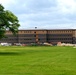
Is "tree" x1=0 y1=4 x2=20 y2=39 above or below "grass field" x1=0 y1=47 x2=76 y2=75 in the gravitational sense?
above

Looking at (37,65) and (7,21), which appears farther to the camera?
(7,21)

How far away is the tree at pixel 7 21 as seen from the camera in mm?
67194

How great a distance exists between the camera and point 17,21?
2783 inches

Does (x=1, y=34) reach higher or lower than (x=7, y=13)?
lower

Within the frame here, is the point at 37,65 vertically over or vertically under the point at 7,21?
under

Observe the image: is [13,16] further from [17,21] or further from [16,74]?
[16,74]

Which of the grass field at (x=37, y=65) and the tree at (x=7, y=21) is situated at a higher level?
the tree at (x=7, y=21)

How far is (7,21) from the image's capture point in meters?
68.0

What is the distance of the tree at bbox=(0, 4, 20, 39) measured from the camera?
67194mm

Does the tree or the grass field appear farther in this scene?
the tree

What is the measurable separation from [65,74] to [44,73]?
4.97ft

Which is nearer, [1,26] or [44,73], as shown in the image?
[44,73]

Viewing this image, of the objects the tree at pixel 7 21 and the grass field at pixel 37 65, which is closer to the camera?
the grass field at pixel 37 65

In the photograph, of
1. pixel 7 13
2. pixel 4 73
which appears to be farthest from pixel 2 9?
pixel 4 73
